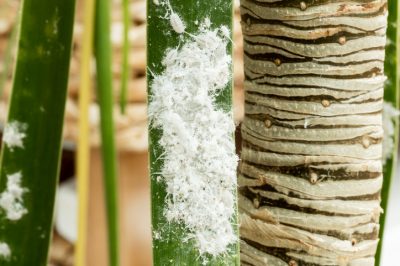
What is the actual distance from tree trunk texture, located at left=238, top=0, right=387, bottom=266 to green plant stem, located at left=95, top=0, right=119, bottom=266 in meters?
0.17

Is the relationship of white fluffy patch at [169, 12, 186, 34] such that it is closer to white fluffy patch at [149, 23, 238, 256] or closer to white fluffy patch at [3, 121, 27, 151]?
white fluffy patch at [149, 23, 238, 256]

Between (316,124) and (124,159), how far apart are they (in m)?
0.69

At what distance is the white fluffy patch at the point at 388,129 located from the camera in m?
0.36

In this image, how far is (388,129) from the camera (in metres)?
0.37

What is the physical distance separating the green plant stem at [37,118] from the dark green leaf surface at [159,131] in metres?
0.12

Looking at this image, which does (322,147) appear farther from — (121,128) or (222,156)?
(121,128)

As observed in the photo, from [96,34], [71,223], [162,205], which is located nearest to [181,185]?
[162,205]

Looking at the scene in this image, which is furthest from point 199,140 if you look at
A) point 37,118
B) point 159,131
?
point 37,118

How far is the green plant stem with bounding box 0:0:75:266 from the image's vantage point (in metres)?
0.34

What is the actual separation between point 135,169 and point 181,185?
2.34ft

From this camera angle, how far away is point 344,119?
0.86 ft

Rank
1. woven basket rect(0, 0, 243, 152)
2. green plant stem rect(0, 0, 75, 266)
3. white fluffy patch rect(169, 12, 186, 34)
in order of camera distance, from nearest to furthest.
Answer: white fluffy patch rect(169, 12, 186, 34) → green plant stem rect(0, 0, 75, 266) → woven basket rect(0, 0, 243, 152)

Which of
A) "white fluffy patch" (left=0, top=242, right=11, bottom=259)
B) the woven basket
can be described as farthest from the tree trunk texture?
the woven basket

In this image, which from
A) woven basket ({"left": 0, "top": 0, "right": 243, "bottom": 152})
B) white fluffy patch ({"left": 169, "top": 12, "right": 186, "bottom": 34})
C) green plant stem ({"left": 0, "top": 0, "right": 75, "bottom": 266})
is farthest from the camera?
woven basket ({"left": 0, "top": 0, "right": 243, "bottom": 152})
